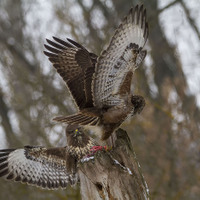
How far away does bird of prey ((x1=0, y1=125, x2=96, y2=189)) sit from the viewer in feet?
15.9

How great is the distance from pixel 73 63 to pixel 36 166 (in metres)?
1.51

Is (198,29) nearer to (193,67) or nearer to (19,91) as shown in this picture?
(193,67)

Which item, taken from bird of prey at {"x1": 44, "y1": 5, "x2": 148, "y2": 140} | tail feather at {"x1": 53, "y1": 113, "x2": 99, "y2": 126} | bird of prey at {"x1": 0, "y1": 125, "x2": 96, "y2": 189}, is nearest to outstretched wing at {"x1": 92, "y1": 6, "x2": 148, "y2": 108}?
bird of prey at {"x1": 44, "y1": 5, "x2": 148, "y2": 140}

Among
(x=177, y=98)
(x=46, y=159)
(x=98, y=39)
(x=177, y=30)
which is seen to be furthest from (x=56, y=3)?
(x=46, y=159)

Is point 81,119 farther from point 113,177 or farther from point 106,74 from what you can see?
point 113,177

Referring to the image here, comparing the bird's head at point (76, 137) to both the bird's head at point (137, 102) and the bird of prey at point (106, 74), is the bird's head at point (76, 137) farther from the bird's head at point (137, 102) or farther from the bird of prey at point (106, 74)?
the bird's head at point (137, 102)

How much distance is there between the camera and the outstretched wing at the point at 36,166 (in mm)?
4840

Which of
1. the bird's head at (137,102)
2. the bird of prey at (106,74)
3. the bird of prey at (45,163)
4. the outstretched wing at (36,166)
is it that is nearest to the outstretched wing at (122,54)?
the bird of prey at (106,74)

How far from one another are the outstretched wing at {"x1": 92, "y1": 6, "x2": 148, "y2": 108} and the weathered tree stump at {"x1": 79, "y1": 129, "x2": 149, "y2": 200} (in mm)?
771

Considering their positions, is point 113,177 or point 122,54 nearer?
point 113,177

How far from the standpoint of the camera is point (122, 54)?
13.0 ft

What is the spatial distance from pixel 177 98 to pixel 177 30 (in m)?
3.00

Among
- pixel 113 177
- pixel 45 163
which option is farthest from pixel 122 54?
pixel 45 163

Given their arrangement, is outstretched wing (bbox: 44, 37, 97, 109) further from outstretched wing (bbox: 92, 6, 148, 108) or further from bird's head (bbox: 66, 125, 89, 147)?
bird's head (bbox: 66, 125, 89, 147)
